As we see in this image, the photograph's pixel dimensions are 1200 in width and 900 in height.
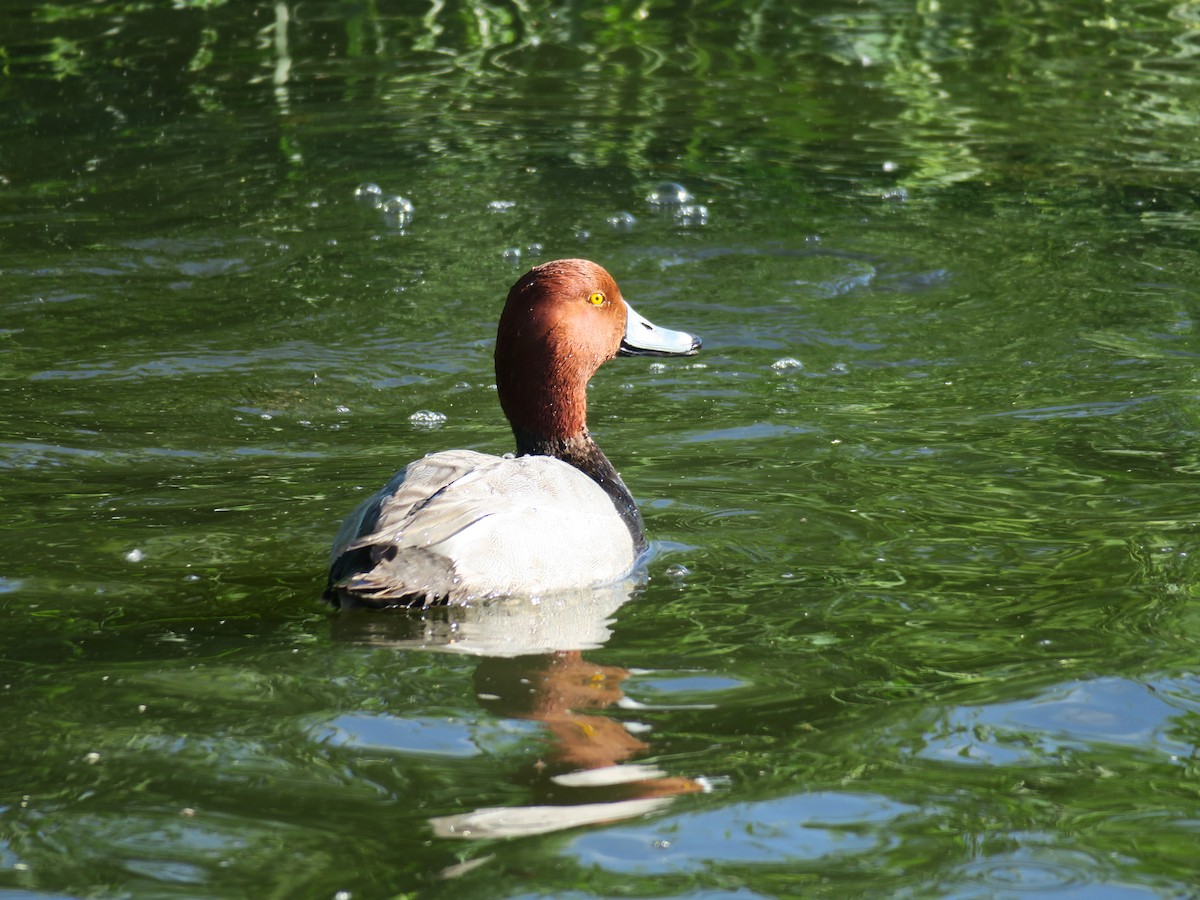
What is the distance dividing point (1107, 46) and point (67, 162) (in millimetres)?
10803

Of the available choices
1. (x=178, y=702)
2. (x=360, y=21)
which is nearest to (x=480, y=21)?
(x=360, y=21)

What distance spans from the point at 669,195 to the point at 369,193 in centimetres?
244

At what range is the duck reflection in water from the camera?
12.7 feet

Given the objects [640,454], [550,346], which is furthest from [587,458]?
[640,454]

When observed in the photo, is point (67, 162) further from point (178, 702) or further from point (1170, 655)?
point (1170, 655)

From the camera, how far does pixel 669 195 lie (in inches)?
500

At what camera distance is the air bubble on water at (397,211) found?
12.3 meters

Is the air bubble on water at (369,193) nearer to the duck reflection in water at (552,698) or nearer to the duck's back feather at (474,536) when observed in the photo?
the duck's back feather at (474,536)

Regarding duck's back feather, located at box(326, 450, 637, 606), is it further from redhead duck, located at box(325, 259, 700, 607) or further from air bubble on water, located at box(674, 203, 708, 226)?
air bubble on water, located at box(674, 203, 708, 226)

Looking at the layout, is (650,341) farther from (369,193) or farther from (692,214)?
(369,193)

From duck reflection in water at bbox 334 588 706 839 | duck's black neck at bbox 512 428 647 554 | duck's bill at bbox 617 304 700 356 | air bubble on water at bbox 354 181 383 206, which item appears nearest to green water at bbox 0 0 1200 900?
duck reflection in water at bbox 334 588 706 839

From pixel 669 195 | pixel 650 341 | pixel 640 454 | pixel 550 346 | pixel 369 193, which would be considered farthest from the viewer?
pixel 369 193

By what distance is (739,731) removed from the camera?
4.39 meters

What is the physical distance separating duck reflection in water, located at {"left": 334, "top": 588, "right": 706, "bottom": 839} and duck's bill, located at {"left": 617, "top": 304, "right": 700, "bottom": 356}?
68.6 inches
